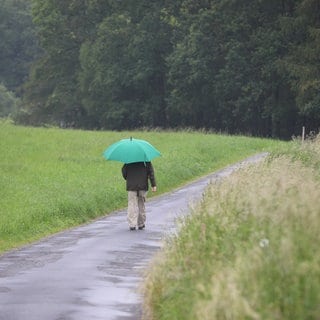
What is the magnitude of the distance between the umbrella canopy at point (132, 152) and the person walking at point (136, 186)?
441 millimetres

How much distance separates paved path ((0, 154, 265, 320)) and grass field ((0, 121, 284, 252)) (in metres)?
0.99

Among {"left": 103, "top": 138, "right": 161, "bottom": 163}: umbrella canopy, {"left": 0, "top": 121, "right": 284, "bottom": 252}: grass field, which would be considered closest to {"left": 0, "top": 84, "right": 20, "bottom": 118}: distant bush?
{"left": 0, "top": 121, "right": 284, "bottom": 252}: grass field

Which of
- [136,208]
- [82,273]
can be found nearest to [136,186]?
[136,208]

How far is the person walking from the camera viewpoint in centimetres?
2011

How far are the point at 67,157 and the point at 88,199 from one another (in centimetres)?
1190

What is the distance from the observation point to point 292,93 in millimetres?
67938

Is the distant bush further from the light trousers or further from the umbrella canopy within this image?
the umbrella canopy

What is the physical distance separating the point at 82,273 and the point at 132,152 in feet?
18.5

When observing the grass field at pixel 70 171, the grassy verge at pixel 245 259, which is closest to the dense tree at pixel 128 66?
the grass field at pixel 70 171

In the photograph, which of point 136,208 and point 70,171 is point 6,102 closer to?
point 70,171

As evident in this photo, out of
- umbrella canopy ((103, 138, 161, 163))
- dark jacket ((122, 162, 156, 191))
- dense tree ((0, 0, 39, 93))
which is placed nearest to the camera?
umbrella canopy ((103, 138, 161, 163))

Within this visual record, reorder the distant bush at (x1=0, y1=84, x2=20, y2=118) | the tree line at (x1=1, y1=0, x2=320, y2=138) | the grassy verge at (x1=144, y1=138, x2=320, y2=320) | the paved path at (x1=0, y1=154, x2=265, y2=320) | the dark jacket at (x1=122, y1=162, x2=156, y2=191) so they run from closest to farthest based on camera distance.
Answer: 1. the grassy verge at (x1=144, y1=138, x2=320, y2=320)
2. the paved path at (x1=0, y1=154, x2=265, y2=320)
3. the dark jacket at (x1=122, y1=162, x2=156, y2=191)
4. the tree line at (x1=1, y1=0, x2=320, y2=138)
5. the distant bush at (x1=0, y1=84, x2=20, y2=118)

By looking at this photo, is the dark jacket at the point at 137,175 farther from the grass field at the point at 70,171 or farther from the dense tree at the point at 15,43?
the dense tree at the point at 15,43

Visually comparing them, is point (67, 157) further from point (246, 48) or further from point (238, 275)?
point (246, 48)
